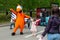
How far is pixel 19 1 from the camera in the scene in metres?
35.0

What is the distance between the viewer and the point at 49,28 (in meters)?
6.96

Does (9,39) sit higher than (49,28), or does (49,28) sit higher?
(49,28)

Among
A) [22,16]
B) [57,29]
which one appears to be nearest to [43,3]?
[22,16]

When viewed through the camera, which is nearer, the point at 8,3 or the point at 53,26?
the point at 53,26

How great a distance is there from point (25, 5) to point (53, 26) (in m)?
30.5

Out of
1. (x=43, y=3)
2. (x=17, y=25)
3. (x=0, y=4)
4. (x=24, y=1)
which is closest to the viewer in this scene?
(x=17, y=25)

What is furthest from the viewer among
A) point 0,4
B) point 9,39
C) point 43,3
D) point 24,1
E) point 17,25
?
point 43,3

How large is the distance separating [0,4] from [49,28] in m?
26.5

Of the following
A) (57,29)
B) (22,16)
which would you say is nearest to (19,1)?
(22,16)

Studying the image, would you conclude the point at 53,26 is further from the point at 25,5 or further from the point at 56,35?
the point at 25,5

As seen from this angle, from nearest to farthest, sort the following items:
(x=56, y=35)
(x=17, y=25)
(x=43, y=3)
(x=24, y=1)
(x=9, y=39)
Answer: (x=56, y=35) → (x=9, y=39) → (x=17, y=25) → (x=24, y=1) → (x=43, y=3)

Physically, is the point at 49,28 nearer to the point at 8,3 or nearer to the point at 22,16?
the point at 22,16

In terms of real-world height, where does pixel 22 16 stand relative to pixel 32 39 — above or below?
above

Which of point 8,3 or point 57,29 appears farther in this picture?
point 8,3
